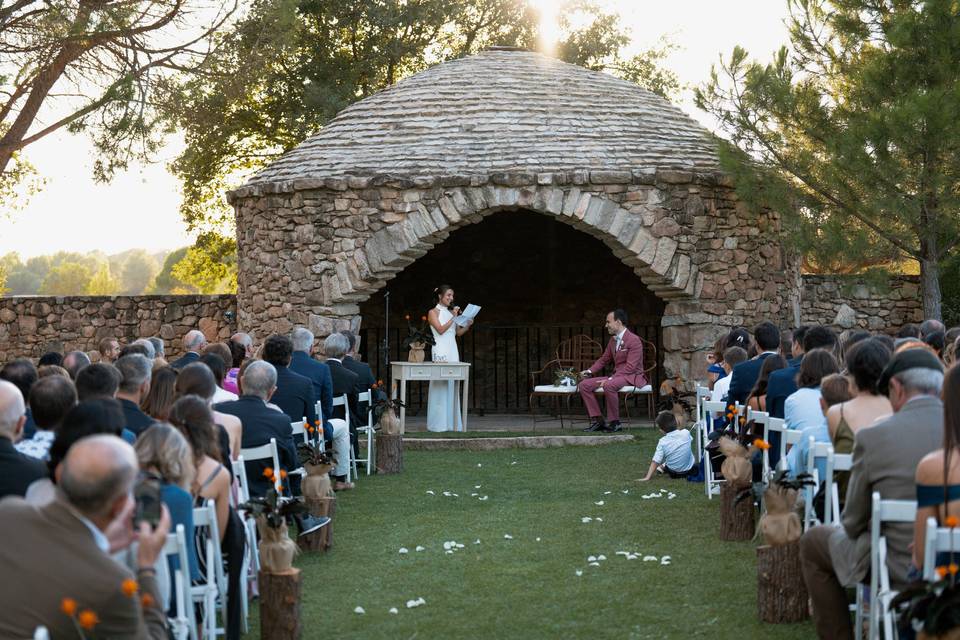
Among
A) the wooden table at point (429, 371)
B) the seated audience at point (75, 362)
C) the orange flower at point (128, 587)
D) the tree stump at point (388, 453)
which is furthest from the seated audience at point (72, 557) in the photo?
the wooden table at point (429, 371)

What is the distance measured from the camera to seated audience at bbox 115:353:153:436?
18.1 ft

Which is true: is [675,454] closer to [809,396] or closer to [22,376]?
[809,396]

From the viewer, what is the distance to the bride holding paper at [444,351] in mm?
13250

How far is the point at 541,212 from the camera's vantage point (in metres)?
13.7

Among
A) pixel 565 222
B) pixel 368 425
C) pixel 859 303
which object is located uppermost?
pixel 565 222

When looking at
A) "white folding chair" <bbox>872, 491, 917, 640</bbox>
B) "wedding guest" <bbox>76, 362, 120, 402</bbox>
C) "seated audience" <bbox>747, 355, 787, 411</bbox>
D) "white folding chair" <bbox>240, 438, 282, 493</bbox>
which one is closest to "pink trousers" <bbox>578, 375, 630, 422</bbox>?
"seated audience" <bbox>747, 355, 787, 411</bbox>

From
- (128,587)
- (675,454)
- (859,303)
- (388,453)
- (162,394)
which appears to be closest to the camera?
(128,587)

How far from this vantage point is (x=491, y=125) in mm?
14812

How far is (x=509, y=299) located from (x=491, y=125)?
13.8ft

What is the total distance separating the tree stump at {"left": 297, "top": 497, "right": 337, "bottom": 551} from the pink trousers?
246 inches

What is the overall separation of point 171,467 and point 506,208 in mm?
9919

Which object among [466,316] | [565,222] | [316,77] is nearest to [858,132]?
[565,222]

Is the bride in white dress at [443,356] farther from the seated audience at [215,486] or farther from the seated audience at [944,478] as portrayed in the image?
the seated audience at [944,478]

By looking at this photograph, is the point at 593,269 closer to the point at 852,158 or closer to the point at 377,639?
the point at 852,158
